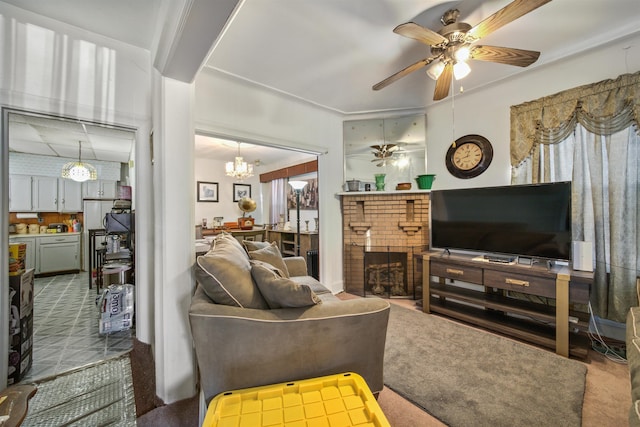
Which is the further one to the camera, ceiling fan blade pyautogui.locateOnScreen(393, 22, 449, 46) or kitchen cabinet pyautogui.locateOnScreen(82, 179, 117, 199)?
kitchen cabinet pyautogui.locateOnScreen(82, 179, 117, 199)

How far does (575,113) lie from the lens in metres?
2.31

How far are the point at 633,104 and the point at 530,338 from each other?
204 cm

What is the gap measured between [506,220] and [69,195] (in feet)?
20.8

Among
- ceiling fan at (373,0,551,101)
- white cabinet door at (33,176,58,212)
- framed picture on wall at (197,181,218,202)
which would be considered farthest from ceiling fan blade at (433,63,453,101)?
white cabinet door at (33,176,58,212)

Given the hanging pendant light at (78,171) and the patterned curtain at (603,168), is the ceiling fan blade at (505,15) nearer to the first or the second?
the patterned curtain at (603,168)

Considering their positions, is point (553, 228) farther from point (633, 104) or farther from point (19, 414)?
point (19, 414)

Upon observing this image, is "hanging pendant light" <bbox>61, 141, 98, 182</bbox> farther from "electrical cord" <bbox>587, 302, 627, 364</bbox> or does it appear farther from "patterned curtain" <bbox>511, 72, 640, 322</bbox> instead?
"electrical cord" <bbox>587, 302, 627, 364</bbox>

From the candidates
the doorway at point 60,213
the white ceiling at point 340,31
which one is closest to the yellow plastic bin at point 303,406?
the white ceiling at point 340,31

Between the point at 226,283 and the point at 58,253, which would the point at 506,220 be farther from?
the point at 58,253

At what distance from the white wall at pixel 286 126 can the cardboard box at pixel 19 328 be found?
5.47 feet

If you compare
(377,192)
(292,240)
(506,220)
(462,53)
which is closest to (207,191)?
(292,240)

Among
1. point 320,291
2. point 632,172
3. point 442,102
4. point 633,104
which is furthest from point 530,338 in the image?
point 442,102

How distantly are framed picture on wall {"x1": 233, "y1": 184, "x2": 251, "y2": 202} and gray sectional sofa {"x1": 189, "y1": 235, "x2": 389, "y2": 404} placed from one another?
524 centimetres

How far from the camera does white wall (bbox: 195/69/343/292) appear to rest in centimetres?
248
